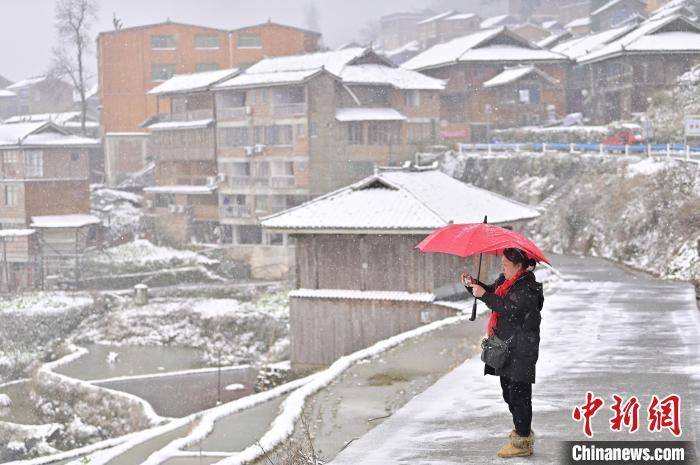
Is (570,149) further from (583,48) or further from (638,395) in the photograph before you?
(638,395)

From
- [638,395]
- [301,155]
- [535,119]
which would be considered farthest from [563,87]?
[638,395]

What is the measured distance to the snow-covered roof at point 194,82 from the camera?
2193 inches

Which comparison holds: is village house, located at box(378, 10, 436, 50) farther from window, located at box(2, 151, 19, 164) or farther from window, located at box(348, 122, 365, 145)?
window, located at box(2, 151, 19, 164)

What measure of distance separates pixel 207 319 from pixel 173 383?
11.4 m

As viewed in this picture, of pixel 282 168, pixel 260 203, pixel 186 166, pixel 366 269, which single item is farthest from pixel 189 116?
pixel 366 269

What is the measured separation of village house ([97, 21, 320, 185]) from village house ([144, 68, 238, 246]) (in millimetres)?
9028

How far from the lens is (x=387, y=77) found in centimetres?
5434

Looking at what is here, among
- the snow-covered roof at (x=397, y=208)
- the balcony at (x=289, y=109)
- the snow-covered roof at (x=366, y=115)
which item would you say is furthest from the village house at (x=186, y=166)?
the snow-covered roof at (x=397, y=208)

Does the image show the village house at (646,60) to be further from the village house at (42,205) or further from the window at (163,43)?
the window at (163,43)

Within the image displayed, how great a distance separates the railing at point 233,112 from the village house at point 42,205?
762 cm

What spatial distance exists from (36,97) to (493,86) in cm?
5077

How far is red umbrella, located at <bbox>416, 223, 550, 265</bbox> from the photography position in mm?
8727

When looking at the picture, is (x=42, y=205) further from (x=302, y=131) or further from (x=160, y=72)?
(x=160, y=72)

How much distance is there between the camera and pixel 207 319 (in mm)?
42438
